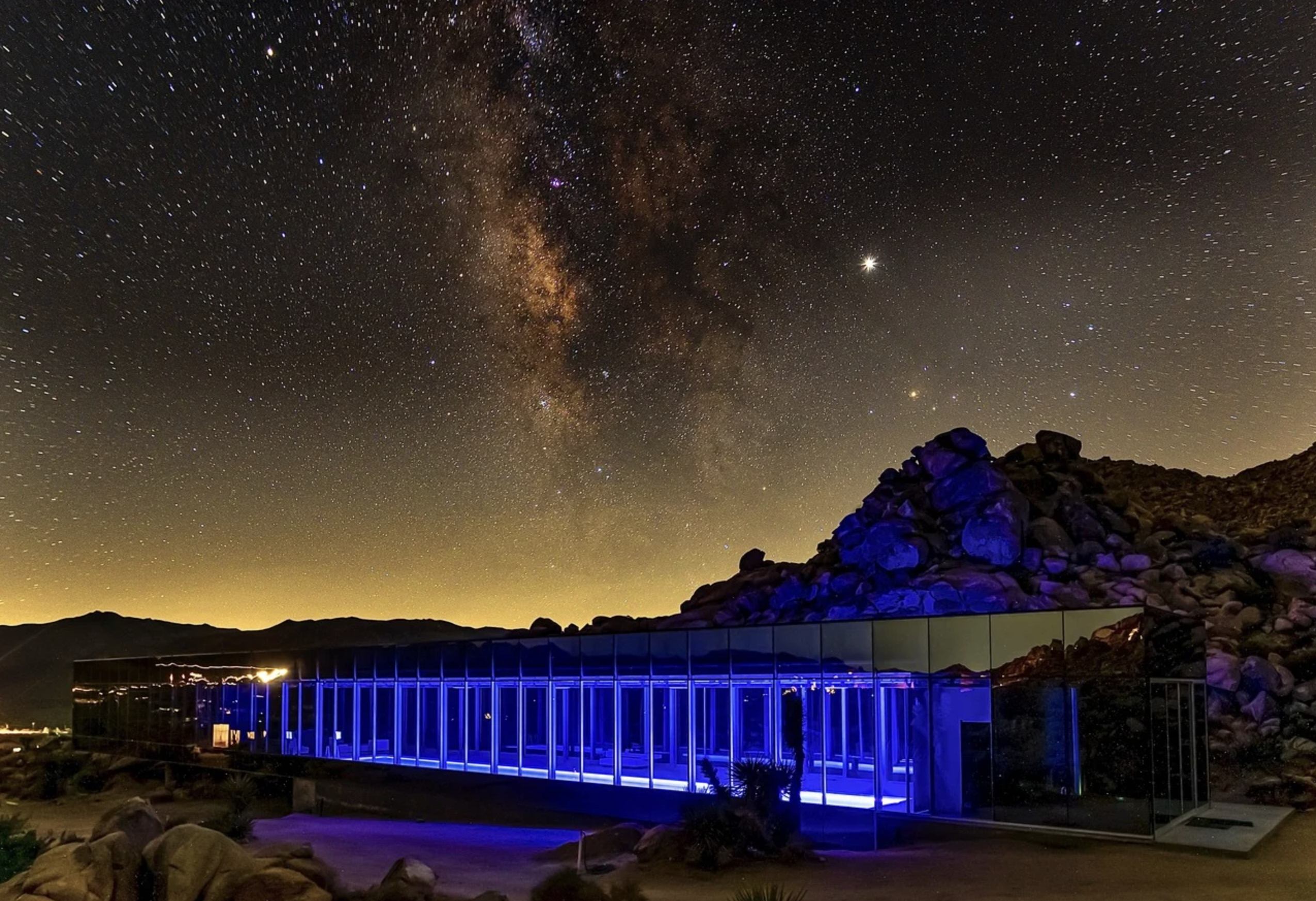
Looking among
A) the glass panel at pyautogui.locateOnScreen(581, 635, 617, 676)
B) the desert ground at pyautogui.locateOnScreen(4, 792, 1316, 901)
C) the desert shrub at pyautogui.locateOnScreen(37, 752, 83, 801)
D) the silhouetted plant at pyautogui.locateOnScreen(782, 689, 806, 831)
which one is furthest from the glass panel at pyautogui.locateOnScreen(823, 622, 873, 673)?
the desert shrub at pyautogui.locateOnScreen(37, 752, 83, 801)

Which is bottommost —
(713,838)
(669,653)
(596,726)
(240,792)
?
(240,792)

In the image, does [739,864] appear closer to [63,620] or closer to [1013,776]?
[1013,776]

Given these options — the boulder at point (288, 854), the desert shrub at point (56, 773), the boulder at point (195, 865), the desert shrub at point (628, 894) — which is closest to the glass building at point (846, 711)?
the desert shrub at point (628, 894)

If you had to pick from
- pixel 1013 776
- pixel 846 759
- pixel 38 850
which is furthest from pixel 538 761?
pixel 1013 776

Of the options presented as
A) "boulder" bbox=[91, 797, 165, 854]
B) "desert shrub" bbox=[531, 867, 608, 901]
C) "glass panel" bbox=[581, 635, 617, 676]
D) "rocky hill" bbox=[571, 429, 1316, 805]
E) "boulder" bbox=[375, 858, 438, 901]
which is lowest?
"boulder" bbox=[375, 858, 438, 901]

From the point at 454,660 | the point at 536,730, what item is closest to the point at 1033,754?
the point at 536,730

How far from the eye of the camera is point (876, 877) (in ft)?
54.2

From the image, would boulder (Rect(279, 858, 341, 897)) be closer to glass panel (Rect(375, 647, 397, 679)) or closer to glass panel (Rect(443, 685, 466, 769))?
glass panel (Rect(443, 685, 466, 769))

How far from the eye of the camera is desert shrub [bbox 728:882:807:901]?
13.6m

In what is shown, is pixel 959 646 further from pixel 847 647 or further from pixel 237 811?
pixel 237 811

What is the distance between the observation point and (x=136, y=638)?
166 metres

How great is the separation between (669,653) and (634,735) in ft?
9.32

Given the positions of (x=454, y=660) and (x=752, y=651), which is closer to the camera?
(x=752, y=651)

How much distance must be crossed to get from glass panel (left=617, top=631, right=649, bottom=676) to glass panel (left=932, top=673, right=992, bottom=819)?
745 cm
